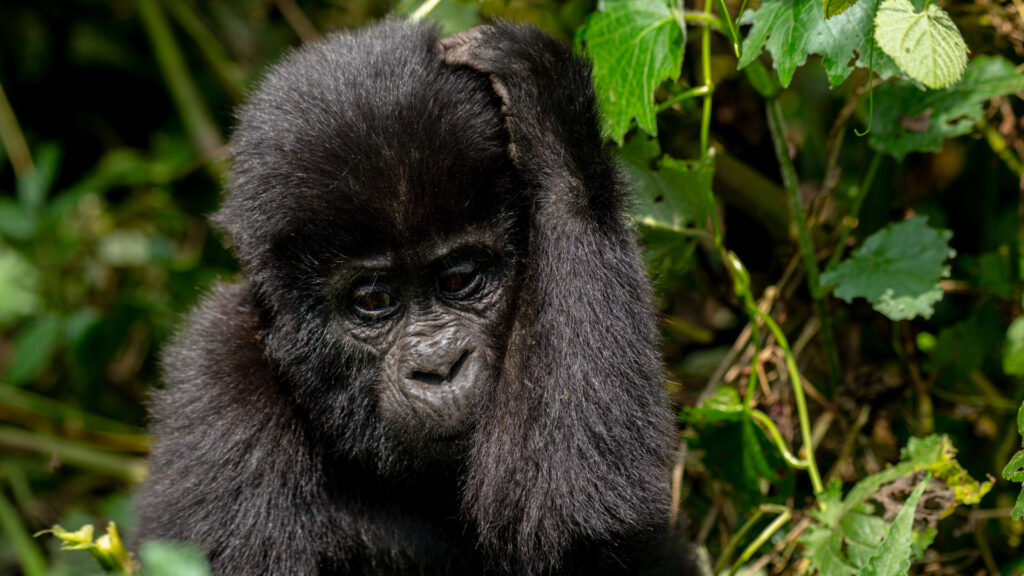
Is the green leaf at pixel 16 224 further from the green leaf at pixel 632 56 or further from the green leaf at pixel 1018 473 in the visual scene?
the green leaf at pixel 1018 473

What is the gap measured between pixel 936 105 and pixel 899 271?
54 centimetres

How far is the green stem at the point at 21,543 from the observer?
448 cm

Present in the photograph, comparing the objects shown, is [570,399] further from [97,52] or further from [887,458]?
[97,52]

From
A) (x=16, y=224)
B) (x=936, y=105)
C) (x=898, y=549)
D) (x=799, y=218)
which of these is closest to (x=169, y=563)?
(x=898, y=549)

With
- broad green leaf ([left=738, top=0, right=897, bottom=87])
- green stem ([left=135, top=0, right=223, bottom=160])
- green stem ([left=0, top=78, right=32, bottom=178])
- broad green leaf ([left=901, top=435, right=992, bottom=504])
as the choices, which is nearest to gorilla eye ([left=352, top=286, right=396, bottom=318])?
broad green leaf ([left=738, top=0, right=897, bottom=87])

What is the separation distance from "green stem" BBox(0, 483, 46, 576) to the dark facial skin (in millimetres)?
2506

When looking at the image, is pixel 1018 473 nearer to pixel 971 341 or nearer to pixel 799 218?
pixel 799 218

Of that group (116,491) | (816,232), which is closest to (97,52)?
(116,491)

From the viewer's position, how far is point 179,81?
614 cm

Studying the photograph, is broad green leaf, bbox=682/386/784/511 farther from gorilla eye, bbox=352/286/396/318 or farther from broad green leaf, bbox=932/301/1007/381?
gorilla eye, bbox=352/286/396/318

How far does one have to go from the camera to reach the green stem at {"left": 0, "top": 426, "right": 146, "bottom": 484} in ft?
17.0

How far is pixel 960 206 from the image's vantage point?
4.14 meters

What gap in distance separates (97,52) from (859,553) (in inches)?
231

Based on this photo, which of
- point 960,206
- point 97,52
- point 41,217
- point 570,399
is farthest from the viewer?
point 97,52
